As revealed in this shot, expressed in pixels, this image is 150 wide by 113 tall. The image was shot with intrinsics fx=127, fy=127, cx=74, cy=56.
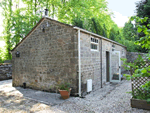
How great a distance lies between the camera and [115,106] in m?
5.31

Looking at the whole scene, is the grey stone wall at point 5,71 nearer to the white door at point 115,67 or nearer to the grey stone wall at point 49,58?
the grey stone wall at point 49,58

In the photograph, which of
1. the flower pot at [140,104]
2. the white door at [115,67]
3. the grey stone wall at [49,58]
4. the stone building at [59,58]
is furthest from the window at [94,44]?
the flower pot at [140,104]

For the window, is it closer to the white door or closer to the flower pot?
the white door

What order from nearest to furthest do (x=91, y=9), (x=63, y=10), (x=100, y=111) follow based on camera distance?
(x=100, y=111) → (x=63, y=10) → (x=91, y=9)

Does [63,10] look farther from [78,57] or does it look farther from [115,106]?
[115,106]

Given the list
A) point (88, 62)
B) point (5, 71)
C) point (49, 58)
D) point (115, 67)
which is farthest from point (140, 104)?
point (5, 71)

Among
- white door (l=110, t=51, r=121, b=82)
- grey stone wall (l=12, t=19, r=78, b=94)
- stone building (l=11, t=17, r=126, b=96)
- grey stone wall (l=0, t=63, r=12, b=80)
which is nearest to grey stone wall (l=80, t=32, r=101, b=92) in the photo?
stone building (l=11, t=17, r=126, b=96)

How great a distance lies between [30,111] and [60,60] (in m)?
3.18

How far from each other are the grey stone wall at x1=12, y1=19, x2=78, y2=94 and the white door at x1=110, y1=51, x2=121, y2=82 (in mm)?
5198

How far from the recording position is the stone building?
22.2 feet

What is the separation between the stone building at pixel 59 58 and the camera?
678 centimetres

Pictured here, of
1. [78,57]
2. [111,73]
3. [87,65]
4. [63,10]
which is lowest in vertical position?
[111,73]

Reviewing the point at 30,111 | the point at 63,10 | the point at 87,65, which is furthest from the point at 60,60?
the point at 63,10

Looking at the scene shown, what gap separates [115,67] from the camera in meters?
11.2
